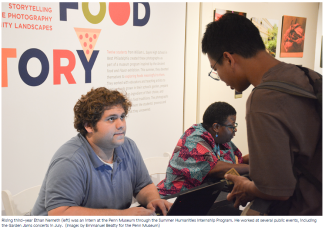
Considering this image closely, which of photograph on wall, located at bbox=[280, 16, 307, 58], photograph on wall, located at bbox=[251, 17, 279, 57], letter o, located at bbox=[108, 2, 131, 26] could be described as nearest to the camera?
letter o, located at bbox=[108, 2, 131, 26]

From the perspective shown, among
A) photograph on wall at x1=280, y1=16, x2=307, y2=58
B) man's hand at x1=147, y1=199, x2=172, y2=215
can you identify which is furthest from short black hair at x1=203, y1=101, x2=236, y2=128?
photograph on wall at x1=280, y1=16, x2=307, y2=58

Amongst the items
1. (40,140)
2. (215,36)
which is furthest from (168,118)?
(215,36)

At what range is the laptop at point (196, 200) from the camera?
1201 mm

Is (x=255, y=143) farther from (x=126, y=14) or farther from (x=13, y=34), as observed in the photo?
(x=126, y=14)

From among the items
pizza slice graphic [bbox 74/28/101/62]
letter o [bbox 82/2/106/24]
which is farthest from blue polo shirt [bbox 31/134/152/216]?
letter o [bbox 82/2/106/24]

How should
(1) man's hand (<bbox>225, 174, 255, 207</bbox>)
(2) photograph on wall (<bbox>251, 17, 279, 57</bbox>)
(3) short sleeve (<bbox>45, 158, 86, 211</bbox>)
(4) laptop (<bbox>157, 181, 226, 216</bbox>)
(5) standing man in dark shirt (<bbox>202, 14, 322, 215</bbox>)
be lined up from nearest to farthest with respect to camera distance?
(5) standing man in dark shirt (<bbox>202, 14, 322, 215</bbox>), (1) man's hand (<bbox>225, 174, 255, 207</bbox>), (4) laptop (<bbox>157, 181, 226, 216</bbox>), (3) short sleeve (<bbox>45, 158, 86, 211</bbox>), (2) photograph on wall (<bbox>251, 17, 279, 57</bbox>)

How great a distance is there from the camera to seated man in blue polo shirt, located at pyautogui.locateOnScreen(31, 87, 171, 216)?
1323 mm

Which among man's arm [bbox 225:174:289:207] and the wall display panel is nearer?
man's arm [bbox 225:174:289:207]

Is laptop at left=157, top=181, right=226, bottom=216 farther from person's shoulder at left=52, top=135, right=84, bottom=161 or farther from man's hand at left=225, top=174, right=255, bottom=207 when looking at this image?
person's shoulder at left=52, top=135, right=84, bottom=161

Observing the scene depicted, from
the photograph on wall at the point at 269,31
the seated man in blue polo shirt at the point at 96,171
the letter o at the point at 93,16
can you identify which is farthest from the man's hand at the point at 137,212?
the photograph on wall at the point at 269,31

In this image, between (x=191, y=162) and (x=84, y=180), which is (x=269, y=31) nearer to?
(x=191, y=162)

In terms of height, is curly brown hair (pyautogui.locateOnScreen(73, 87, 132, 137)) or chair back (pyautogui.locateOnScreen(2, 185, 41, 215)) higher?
curly brown hair (pyautogui.locateOnScreen(73, 87, 132, 137))

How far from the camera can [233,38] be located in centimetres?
113

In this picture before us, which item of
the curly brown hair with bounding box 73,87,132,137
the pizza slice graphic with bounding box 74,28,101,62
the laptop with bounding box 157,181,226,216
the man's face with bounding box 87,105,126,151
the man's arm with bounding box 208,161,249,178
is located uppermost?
the pizza slice graphic with bounding box 74,28,101,62
